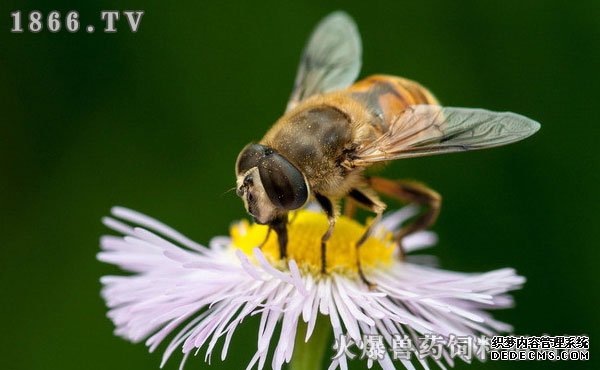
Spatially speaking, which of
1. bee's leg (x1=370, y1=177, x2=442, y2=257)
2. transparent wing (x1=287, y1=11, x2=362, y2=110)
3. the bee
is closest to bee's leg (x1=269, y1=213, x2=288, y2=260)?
the bee

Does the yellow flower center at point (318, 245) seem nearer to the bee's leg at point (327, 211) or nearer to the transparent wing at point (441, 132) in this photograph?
the bee's leg at point (327, 211)

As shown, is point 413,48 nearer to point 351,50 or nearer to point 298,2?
point 298,2

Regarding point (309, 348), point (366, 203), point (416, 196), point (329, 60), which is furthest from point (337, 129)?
point (329, 60)

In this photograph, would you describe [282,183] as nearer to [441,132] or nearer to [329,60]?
[441,132]

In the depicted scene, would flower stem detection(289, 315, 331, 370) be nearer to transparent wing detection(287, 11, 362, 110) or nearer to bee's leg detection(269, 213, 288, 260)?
bee's leg detection(269, 213, 288, 260)

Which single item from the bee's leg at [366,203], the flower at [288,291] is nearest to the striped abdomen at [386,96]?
the bee's leg at [366,203]

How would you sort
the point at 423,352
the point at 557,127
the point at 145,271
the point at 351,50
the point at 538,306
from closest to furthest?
the point at 423,352 → the point at 145,271 → the point at 351,50 → the point at 538,306 → the point at 557,127

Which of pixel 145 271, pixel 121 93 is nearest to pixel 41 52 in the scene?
pixel 121 93
